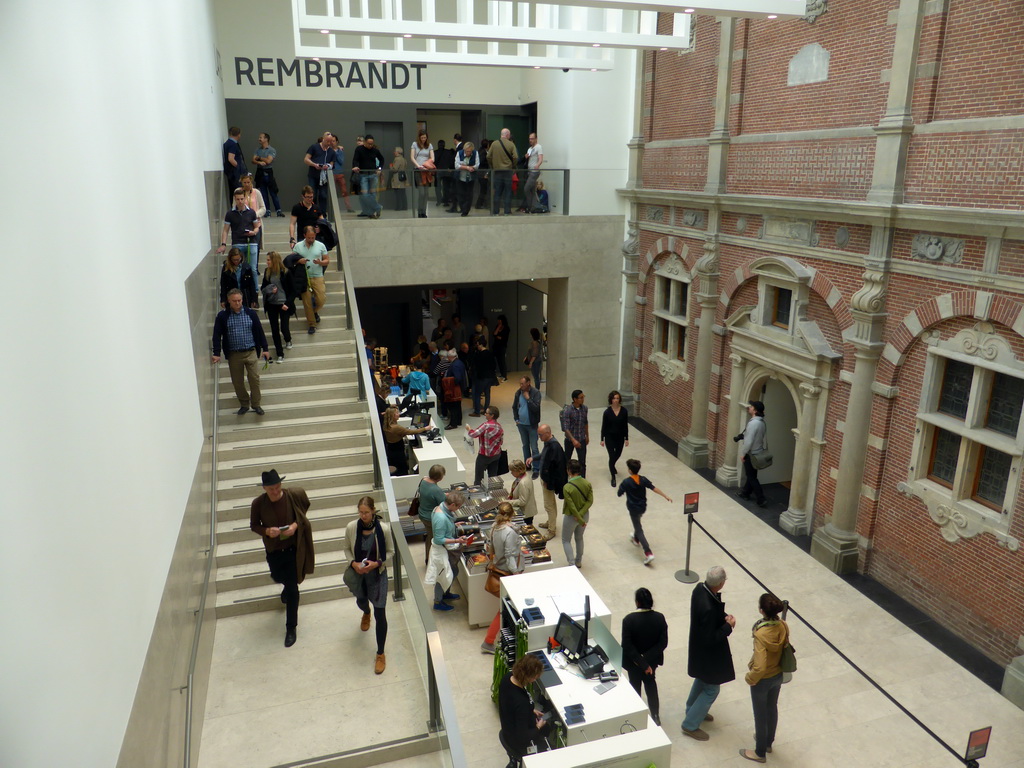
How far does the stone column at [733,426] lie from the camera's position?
43.4 feet

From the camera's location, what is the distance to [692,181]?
47.4ft

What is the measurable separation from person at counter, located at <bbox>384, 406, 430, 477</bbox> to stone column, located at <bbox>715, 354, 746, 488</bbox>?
6.00 metres

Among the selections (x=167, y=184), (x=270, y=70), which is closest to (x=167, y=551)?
(x=167, y=184)

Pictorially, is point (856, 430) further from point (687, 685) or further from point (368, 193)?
point (368, 193)

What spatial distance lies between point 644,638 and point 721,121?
32.1 feet

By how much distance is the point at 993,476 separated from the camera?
8906 millimetres

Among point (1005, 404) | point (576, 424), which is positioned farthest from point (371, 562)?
point (1005, 404)

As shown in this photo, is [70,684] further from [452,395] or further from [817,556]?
[452,395]

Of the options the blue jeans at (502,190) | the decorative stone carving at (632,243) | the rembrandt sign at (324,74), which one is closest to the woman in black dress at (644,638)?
the decorative stone carving at (632,243)

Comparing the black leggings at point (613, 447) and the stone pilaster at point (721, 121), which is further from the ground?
the stone pilaster at point (721, 121)

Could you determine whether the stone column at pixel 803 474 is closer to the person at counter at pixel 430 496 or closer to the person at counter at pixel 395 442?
the person at counter at pixel 430 496

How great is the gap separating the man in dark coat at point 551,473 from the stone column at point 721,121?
5.71 m

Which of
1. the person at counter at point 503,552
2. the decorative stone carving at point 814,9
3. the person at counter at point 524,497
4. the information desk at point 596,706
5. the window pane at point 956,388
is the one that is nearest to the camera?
the information desk at point 596,706

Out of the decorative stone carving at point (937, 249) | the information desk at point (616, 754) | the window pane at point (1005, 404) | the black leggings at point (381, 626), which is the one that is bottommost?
the information desk at point (616, 754)
